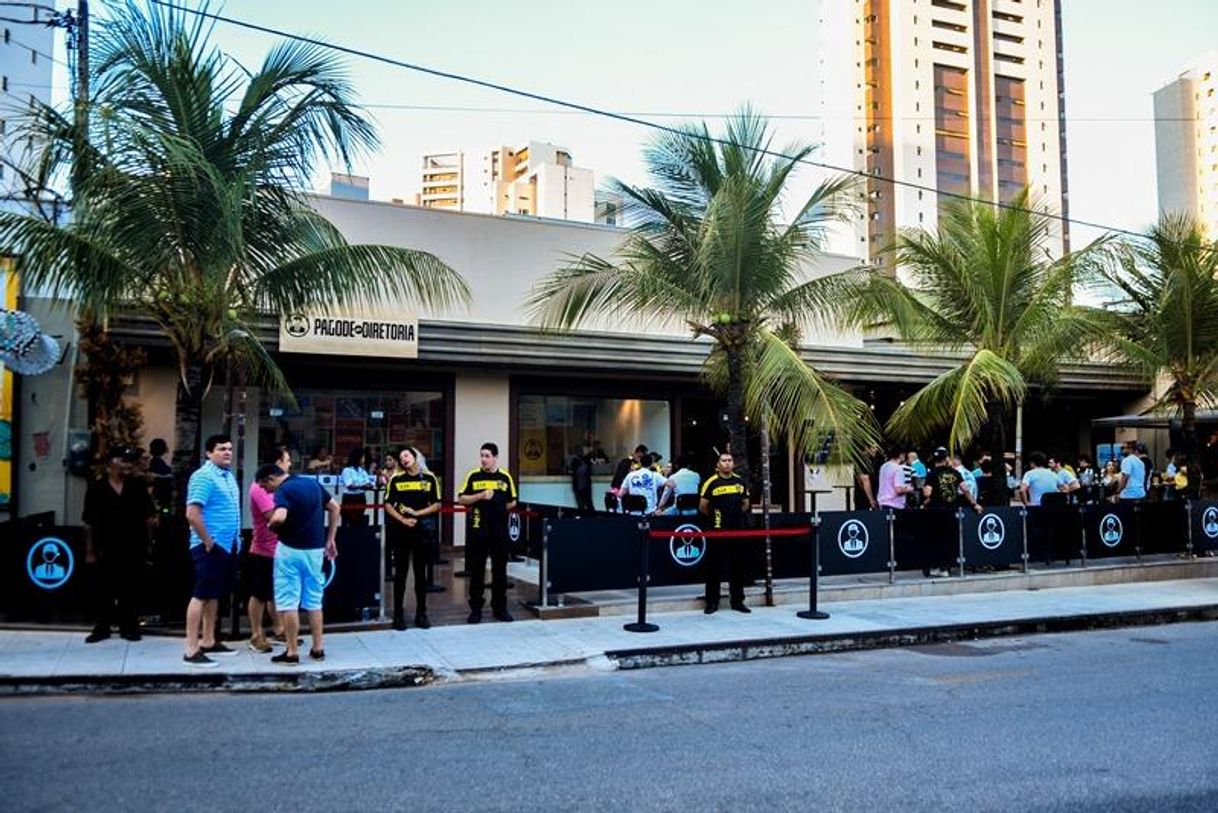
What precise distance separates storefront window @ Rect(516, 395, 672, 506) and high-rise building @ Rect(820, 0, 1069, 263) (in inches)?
3805

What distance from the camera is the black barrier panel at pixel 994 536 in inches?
547

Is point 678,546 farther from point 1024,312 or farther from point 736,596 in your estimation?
point 1024,312

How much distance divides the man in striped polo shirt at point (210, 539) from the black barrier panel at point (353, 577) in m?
1.45

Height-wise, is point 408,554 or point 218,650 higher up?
point 408,554

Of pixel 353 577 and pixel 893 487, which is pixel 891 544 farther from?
pixel 353 577

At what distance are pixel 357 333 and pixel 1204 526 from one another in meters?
14.3

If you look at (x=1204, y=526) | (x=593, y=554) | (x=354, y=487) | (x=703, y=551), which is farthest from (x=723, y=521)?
(x=1204, y=526)

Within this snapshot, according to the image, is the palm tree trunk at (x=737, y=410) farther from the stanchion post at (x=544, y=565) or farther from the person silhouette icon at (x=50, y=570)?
the person silhouette icon at (x=50, y=570)

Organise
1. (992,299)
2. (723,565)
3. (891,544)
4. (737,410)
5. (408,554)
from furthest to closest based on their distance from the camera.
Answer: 1. (992,299)
2. (891,544)
3. (737,410)
4. (723,565)
5. (408,554)

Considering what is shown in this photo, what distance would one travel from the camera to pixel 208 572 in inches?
339

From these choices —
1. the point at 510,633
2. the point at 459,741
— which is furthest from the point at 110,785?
the point at 510,633

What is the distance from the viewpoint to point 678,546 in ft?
38.4

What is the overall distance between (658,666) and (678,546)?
254cm

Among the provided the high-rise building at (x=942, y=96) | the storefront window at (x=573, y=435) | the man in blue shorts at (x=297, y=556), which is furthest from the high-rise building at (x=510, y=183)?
the high-rise building at (x=942, y=96)
